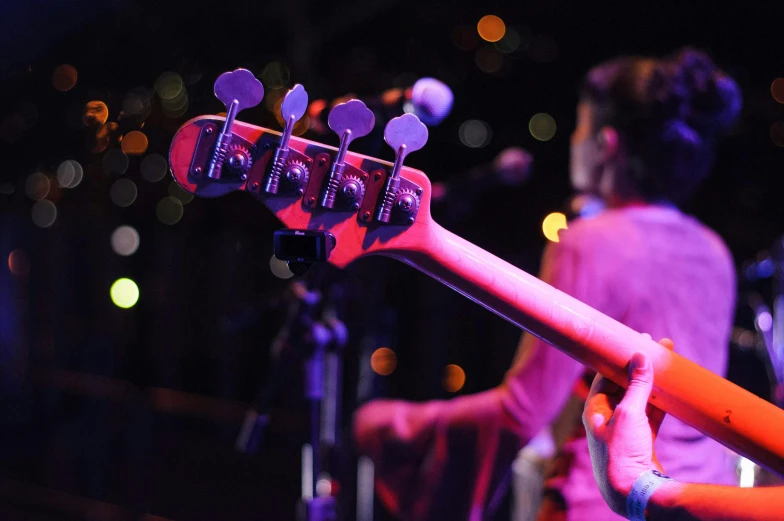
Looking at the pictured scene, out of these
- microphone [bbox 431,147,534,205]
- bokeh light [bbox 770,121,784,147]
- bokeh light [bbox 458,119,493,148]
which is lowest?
microphone [bbox 431,147,534,205]

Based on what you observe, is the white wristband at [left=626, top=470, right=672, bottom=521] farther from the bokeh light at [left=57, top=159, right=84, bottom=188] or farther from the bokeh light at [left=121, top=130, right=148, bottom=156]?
the bokeh light at [left=57, top=159, right=84, bottom=188]

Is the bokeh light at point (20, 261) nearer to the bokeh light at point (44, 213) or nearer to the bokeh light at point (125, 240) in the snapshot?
the bokeh light at point (44, 213)

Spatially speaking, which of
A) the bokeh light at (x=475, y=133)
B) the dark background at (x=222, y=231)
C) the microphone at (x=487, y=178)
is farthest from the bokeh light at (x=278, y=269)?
the microphone at (x=487, y=178)

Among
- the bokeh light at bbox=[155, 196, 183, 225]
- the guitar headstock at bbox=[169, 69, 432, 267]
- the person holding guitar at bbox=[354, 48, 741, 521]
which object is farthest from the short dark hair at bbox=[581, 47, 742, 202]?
the bokeh light at bbox=[155, 196, 183, 225]

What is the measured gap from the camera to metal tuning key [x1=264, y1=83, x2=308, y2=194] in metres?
0.88

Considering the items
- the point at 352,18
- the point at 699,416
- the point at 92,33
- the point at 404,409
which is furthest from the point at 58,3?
the point at 699,416

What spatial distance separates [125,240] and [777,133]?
3904mm

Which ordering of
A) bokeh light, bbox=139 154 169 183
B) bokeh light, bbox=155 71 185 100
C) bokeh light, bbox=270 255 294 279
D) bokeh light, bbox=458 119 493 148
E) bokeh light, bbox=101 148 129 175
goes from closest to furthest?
1. bokeh light, bbox=155 71 185 100
2. bokeh light, bbox=101 148 129 175
3. bokeh light, bbox=458 119 493 148
4. bokeh light, bbox=139 154 169 183
5. bokeh light, bbox=270 255 294 279

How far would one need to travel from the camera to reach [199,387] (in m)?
4.52

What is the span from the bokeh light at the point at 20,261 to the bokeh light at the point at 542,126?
374 centimetres

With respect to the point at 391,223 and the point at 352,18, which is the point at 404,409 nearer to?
the point at 391,223

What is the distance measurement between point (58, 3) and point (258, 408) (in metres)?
2.44

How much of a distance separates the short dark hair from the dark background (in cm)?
71

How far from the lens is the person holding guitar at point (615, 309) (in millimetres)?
1229
